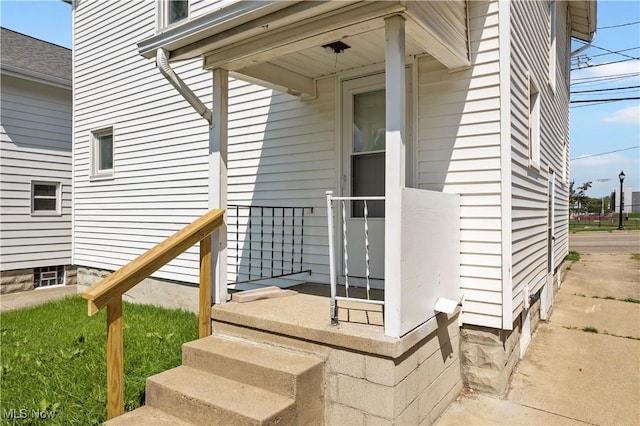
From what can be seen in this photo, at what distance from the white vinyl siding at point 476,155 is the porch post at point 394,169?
1.20m

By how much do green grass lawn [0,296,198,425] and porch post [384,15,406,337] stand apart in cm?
213

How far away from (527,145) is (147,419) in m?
4.15

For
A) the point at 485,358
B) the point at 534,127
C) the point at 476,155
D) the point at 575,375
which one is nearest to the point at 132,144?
the point at 476,155

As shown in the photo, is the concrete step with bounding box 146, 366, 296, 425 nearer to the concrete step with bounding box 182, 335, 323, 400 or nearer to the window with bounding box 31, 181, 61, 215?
the concrete step with bounding box 182, 335, 323, 400

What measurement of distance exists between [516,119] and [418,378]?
245 centimetres

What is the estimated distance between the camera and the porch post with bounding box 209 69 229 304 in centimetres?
354

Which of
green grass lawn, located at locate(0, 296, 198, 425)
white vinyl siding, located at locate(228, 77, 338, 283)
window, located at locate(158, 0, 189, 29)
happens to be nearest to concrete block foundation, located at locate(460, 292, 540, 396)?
white vinyl siding, located at locate(228, 77, 338, 283)

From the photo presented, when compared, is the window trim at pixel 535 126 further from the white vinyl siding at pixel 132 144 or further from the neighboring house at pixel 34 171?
the neighboring house at pixel 34 171

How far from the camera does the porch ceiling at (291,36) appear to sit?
2648 mm

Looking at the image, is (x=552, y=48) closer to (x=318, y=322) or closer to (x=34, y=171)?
(x=318, y=322)

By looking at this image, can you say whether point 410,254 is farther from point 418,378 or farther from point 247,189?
point 247,189

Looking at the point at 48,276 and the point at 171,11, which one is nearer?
the point at 171,11

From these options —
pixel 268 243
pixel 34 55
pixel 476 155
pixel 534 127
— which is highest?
pixel 34 55

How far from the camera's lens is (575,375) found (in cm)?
383
